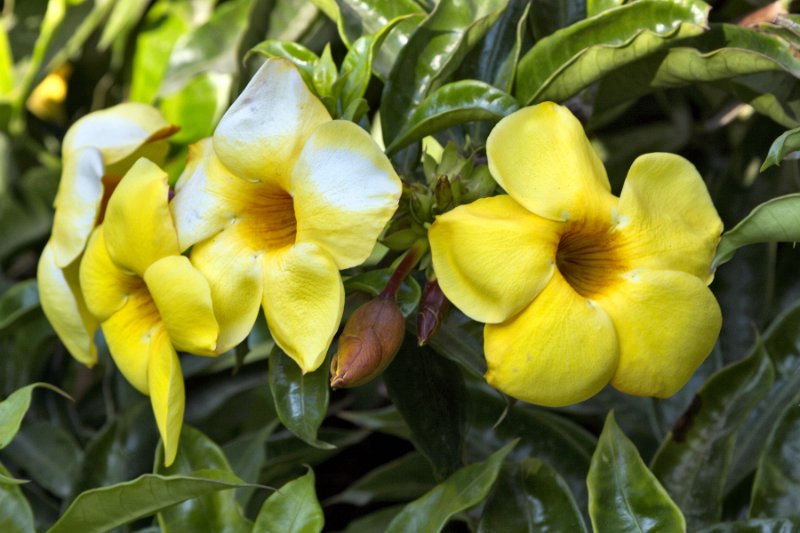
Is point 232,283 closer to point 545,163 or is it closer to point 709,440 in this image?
point 545,163

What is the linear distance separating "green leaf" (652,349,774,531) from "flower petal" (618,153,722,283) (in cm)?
25

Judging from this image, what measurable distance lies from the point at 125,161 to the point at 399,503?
2.18ft

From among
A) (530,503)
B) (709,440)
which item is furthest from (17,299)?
(709,440)

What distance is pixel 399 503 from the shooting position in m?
1.40

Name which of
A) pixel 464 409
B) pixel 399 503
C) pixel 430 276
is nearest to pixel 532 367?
pixel 430 276

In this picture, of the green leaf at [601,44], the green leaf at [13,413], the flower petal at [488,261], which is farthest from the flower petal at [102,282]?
the green leaf at [601,44]

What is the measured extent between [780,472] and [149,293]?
26.4 inches

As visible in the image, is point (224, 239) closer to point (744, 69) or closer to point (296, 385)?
point (296, 385)

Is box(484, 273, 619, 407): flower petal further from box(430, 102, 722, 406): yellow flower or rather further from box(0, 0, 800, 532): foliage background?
box(0, 0, 800, 532): foliage background

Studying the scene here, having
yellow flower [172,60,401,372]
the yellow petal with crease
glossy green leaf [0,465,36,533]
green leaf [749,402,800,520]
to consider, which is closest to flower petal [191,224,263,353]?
yellow flower [172,60,401,372]

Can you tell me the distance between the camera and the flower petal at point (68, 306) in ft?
3.32

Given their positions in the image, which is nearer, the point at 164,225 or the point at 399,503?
the point at 164,225

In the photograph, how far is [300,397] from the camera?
87cm

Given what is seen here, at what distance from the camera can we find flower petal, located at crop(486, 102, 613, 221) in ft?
2.54
